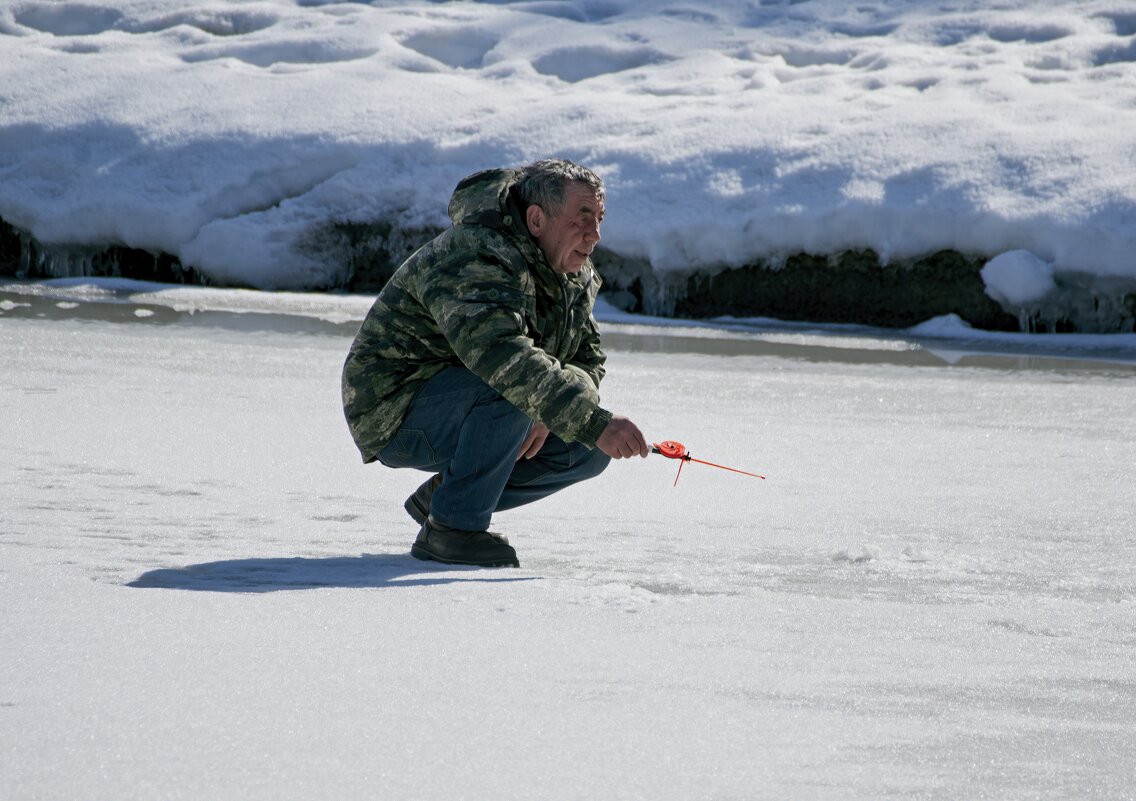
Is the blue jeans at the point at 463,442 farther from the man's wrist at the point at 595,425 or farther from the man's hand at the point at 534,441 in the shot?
the man's wrist at the point at 595,425

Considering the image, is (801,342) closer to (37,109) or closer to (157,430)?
(157,430)

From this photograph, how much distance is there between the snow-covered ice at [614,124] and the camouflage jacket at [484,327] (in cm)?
659

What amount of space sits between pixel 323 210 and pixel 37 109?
342 centimetres

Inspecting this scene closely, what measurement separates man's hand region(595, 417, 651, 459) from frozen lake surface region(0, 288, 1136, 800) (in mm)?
260

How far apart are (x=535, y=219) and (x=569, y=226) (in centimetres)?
7

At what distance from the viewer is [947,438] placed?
520 cm

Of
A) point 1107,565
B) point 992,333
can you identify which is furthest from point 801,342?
point 1107,565

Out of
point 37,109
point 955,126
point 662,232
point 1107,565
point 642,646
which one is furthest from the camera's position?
point 37,109

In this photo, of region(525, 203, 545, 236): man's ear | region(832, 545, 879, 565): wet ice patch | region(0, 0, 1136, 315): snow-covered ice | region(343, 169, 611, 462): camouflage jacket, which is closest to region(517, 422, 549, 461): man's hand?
region(343, 169, 611, 462): camouflage jacket

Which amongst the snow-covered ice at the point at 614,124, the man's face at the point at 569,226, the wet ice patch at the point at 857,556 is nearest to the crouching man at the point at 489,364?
the man's face at the point at 569,226

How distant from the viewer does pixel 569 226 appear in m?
2.98

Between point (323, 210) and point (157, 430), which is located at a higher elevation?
point (323, 210)

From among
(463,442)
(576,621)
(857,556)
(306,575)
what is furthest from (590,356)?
(576,621)

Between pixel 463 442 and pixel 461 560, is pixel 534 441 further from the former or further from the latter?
pixel 461 560
